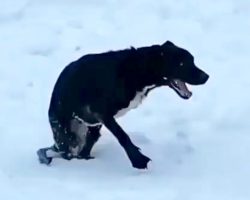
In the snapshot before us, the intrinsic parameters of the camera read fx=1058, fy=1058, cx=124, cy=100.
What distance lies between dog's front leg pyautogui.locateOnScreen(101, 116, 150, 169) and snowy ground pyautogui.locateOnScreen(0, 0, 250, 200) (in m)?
0.08

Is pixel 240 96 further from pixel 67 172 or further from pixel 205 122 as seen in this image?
pixel 67 172

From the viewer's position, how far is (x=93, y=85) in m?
7.28

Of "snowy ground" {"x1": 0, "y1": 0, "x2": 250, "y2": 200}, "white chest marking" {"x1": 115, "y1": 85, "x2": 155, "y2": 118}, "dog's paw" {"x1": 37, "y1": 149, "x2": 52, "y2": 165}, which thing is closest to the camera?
"snowy ground" {"x1": 0, "y1": 0, "x2": 250, "y2": 200}

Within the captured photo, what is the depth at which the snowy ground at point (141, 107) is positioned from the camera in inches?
270

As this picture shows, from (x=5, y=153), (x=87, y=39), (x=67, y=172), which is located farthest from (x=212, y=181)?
(x=87, y=39)

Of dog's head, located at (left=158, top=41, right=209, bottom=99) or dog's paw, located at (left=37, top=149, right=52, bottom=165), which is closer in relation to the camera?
dog's head, located at (left=158, top=41, right=209, bottom=99)

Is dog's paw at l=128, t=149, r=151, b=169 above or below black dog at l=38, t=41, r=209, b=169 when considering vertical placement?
below

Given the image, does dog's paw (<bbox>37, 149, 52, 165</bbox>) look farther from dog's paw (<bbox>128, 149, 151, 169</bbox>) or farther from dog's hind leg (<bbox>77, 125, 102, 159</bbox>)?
dog's paw (<bbox>128, 149, 151, 169</bbox>)

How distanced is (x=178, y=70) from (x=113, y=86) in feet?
1.50

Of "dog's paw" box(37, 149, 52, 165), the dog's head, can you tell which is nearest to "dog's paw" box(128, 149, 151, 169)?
the dog's head

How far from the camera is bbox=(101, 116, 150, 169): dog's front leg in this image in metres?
7.11

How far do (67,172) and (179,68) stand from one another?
1041 millimetres

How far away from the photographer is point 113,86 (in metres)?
7.18

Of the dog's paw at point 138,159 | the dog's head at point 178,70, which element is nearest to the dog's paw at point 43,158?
the dog's paw at point 138,159
